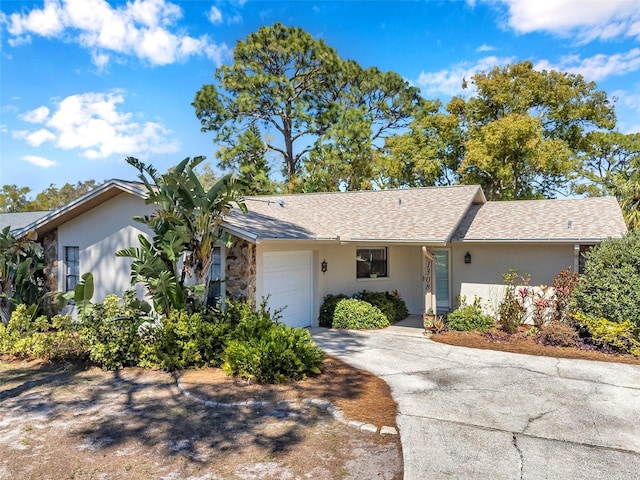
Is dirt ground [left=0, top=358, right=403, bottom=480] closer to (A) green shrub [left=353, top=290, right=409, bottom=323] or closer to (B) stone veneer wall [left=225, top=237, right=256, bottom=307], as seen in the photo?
(B) stone veneer wall [left=225, top=237, right=256, bottom=307]

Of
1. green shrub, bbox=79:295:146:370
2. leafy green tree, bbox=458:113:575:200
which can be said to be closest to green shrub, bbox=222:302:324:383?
green shrub, bbox=79:295:146:370

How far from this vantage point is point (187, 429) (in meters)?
5.38

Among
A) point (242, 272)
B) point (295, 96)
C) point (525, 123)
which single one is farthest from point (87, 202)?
point (295, 96)

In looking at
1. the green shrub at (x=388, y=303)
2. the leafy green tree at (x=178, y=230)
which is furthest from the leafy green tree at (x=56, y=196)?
the leafy green tree at (x=178, y=230)

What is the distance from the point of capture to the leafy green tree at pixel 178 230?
8086 millimetres

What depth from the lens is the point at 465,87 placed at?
80.5 ft

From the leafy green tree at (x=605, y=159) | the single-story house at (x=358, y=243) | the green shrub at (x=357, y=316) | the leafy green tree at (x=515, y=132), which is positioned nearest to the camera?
the single-story house at (x=358, y=243)

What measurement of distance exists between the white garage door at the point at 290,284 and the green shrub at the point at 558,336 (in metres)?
6.02

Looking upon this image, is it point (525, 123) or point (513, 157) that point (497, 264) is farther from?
point (513, 157)

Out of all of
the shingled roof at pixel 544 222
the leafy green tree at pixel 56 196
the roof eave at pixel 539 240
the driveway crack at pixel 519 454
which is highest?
the leafy green tree at pixel 56 196

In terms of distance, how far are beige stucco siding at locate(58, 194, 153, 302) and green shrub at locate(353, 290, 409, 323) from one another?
258 inches

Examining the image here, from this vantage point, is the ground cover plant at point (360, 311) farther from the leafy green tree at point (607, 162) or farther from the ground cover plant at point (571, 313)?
the leafy green tree at point (607, 162)

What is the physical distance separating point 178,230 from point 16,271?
5.39 m

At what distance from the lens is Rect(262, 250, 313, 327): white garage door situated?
1066 centimetres
